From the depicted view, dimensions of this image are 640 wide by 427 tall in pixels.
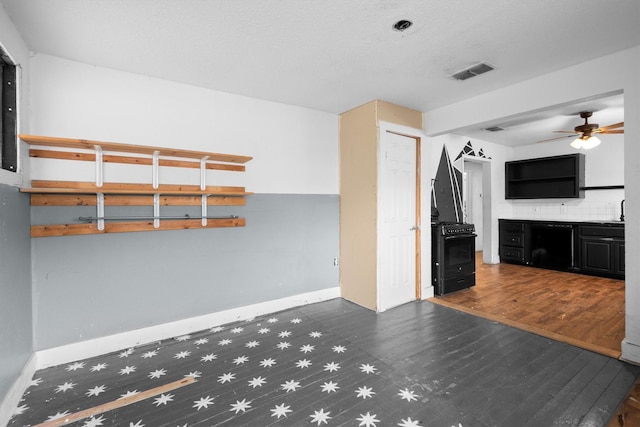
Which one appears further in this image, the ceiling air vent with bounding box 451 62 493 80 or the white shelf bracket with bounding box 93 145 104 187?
the ceiling air vent with bounding box 451 62 493 80

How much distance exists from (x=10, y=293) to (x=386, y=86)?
346 centimetres

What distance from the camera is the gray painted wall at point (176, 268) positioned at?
241 centimetres

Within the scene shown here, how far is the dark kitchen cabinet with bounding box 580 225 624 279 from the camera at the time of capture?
15.4ft

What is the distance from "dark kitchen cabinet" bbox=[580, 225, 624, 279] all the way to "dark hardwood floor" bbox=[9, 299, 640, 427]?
331 centimetres

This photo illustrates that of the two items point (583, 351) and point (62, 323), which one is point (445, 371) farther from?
point (62, 323)

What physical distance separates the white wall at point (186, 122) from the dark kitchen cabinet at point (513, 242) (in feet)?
13.7

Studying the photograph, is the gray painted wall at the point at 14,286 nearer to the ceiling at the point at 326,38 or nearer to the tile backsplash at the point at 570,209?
the ceiling at the point at 326,38

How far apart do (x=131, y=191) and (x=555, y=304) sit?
476 cm

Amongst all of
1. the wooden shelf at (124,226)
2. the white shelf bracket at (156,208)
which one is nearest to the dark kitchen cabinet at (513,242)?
the wooden shelf at (124,226)

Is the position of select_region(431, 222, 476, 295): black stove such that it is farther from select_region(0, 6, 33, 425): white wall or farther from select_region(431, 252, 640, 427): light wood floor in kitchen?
select_region(0, 6, 33, 425): white wall

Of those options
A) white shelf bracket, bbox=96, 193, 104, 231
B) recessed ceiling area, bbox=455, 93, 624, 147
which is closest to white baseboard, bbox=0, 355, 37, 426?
white shelf bracket, bbox=96, 193, 104, 231

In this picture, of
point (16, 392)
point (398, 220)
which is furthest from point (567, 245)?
point (16, 392)

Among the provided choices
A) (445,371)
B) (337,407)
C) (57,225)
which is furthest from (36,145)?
(445,371)

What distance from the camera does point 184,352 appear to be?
2.58 meters
